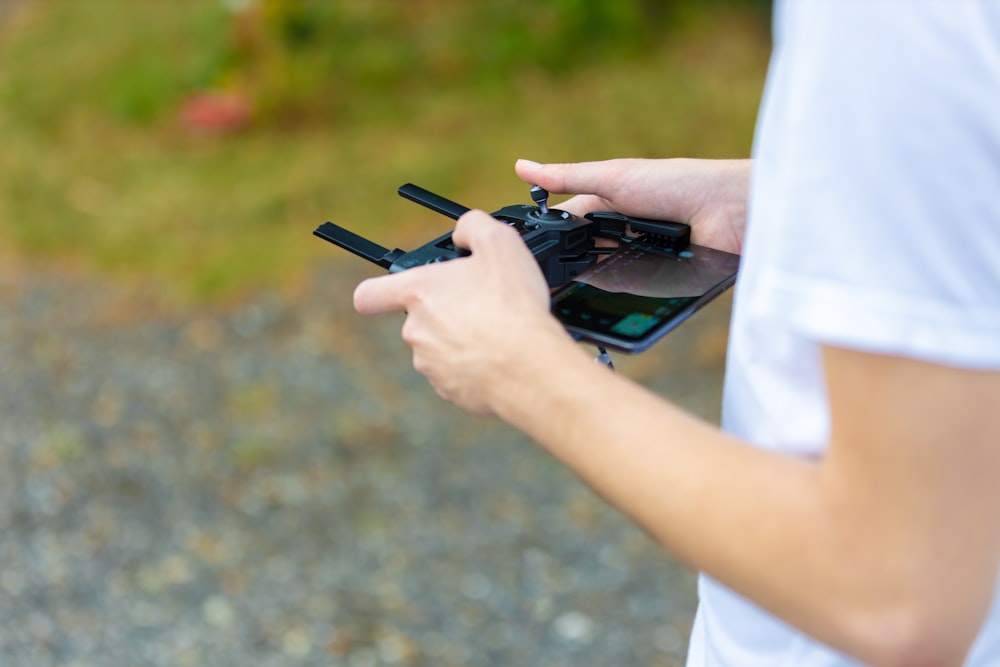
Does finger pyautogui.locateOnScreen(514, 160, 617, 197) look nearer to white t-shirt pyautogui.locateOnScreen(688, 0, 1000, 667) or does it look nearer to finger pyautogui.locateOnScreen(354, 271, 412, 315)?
finger pyautogui.locateOnScreen(354, 271, 412, 315)

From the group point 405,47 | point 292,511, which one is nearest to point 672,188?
point 292,511

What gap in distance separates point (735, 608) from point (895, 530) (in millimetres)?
320

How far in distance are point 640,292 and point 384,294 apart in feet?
0.86

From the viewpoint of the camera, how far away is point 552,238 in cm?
116

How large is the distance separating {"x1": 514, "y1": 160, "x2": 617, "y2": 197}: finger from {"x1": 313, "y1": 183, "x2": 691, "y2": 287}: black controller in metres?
0.06

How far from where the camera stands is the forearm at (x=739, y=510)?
700mm

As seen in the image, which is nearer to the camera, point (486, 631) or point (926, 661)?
point (926, 661)

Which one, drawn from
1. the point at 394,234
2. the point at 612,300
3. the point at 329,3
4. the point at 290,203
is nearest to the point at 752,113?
the point at 394,234

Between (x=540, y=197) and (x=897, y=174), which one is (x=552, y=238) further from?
(x=897, y=174)

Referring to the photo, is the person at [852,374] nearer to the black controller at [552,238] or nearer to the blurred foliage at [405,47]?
the black controller at [552,238]

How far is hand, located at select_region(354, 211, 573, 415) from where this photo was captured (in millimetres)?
857

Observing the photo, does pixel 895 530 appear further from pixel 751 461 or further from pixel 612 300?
pixel 612 300

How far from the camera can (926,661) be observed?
73cm

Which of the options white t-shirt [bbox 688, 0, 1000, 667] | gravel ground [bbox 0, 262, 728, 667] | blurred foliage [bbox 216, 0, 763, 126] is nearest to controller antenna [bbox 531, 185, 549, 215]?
white t-shirt [bbox 688, 0, 1000, 667]
